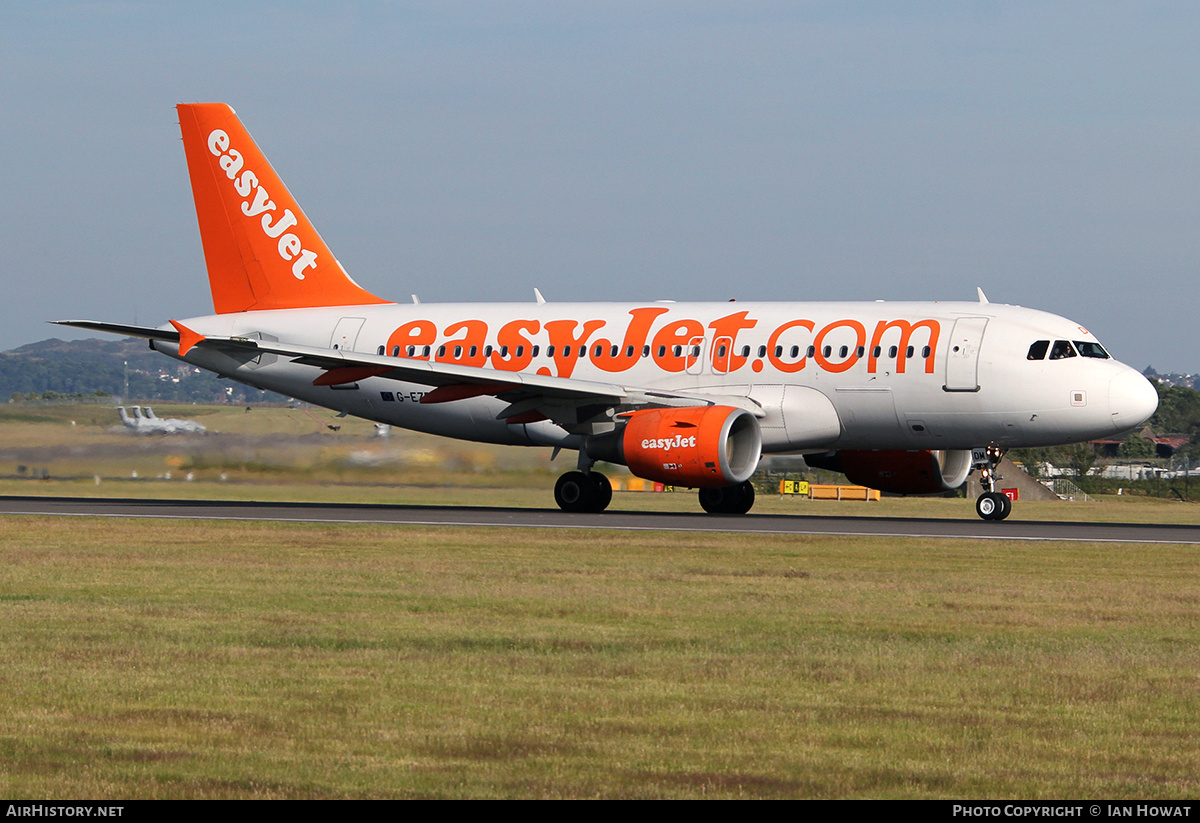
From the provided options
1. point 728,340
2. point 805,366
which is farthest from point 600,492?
point 805,366

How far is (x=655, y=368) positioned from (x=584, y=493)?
2840 millimetres

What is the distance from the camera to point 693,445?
26453 millimetres

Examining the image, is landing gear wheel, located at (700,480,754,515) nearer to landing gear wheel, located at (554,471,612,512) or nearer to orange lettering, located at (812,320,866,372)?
landing gear wheel, located at (554,471,612,512)

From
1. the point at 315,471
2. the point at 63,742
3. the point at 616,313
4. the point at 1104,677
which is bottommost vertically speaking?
the point at 63,742

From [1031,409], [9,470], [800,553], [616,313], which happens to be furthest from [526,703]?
[9,470]

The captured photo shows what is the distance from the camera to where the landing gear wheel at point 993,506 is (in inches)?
1113

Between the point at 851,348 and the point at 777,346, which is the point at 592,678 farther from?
the point at 777,346

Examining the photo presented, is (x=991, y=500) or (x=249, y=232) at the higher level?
→ (x=249, y=232)

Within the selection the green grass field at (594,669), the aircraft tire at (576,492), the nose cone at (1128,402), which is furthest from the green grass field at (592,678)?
the aircraft tire at (576,492)

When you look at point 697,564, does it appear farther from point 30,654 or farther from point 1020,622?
point 30,654

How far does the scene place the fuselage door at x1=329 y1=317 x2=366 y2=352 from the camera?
112ft

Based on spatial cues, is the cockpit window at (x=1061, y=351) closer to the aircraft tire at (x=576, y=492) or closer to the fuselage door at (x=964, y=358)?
the fuselage door at (x=964, y=358)

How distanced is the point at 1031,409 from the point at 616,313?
888 cm

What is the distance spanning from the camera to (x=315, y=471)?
113ft
